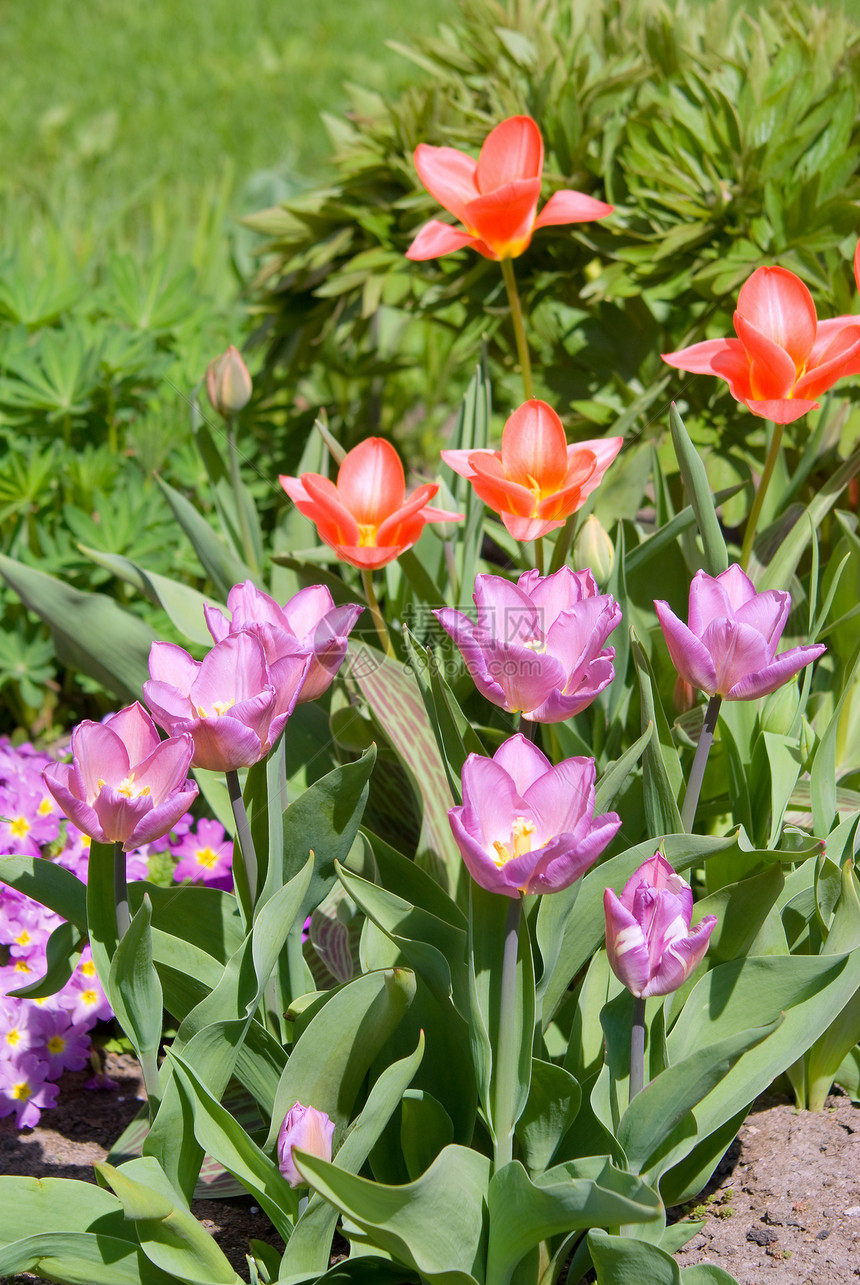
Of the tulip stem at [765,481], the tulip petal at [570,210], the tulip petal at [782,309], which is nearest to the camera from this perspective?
the tulip petal at [782,309]

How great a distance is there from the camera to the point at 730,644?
3.04 feet

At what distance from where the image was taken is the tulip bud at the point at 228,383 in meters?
1.55

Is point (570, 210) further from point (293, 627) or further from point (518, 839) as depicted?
point (518, 839)

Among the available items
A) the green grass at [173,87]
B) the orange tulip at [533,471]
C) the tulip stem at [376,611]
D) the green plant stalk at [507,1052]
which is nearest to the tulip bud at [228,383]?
the tulip stem at [376,611]

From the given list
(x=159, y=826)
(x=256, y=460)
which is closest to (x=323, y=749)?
(x=159, y=826)

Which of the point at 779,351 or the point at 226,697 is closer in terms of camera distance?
the point at 226,697

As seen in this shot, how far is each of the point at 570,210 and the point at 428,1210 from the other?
110 cm

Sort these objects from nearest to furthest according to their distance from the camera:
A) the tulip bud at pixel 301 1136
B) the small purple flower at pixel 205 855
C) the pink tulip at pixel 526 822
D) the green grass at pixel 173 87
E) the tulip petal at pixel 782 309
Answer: the pink tulip at pixel 526 822
the tulip bud at pixel 301 1136
the tulip petal at pixel 782 309
the small purple flower at pixel 205 855
the green grass at pixel 173 87

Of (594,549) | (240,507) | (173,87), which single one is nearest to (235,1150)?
(594,549)

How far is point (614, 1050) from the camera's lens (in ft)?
3.18

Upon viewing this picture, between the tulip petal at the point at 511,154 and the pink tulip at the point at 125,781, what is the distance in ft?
2.50

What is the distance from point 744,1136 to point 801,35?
1.65 meters

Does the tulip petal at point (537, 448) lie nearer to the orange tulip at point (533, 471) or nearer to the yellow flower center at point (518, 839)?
the orange tulip at point (533, 471)

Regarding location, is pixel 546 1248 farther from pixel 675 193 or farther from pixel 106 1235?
pixel 675 193
